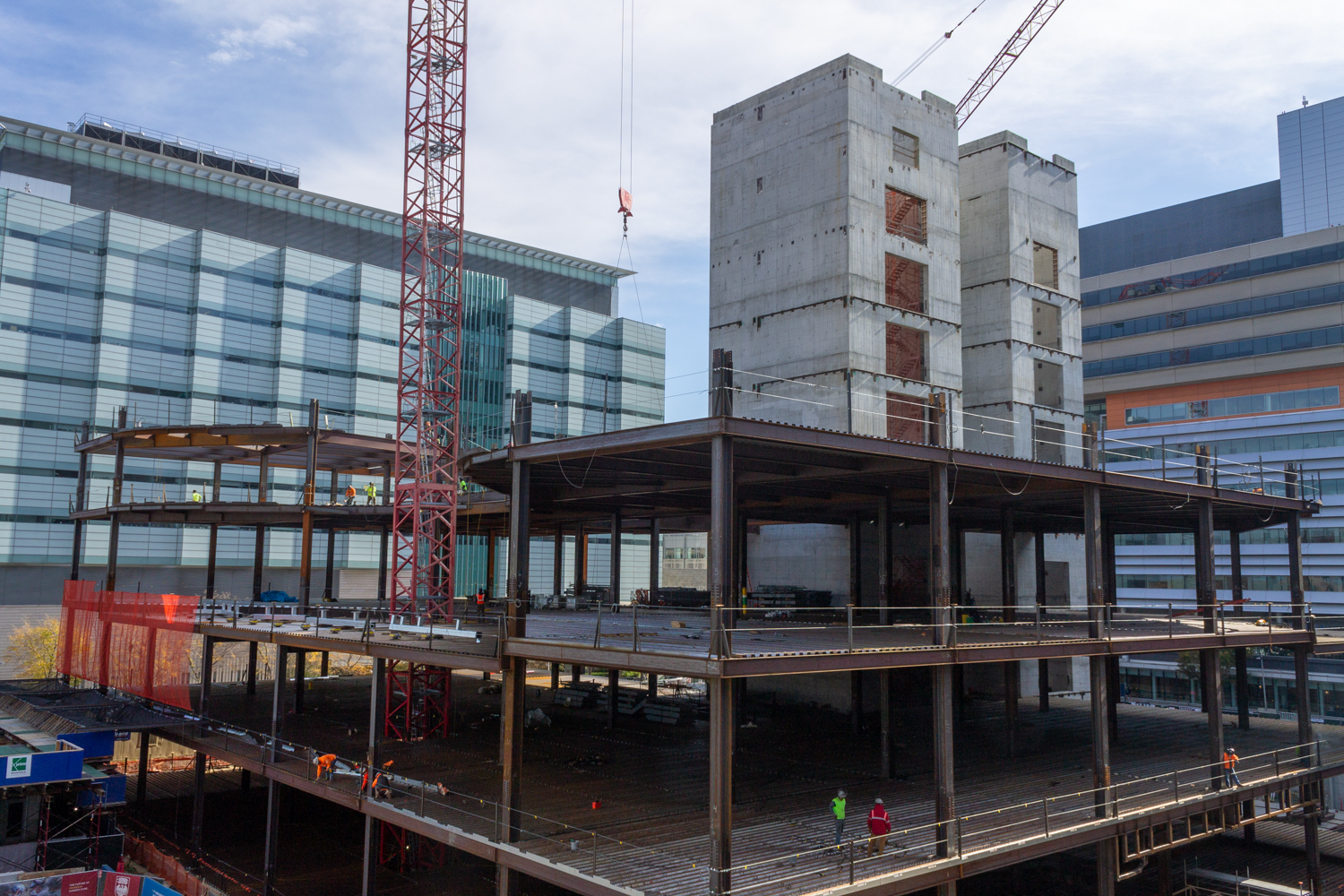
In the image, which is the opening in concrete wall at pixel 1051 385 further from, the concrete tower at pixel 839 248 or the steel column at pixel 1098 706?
the steel column at pixel 1098 706

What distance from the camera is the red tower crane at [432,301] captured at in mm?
43781

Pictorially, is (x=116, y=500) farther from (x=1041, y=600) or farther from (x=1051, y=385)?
(x=1051, y=385)

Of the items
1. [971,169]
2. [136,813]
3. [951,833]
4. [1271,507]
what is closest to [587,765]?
[951,833]

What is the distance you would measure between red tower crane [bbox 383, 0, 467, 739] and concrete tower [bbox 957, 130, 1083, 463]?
89.7 ft

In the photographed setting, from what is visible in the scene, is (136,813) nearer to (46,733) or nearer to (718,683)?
(46,733)

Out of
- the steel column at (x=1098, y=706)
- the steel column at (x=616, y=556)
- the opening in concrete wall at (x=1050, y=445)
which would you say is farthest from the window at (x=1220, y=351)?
the steel column at (x=616, y=556)

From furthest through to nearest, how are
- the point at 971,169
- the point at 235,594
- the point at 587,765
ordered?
the point at 235,594, the point at 971,169, the point at 587,765

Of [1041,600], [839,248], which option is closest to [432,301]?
[839,248]

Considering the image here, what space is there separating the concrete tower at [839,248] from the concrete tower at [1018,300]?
332 centimetres

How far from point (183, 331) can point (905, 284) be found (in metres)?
63.1

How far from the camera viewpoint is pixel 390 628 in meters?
31.7

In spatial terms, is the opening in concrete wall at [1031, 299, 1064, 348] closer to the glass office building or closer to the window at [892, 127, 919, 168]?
the window at [892, 127, 919, 168]

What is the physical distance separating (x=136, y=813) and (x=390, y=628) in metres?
18.1

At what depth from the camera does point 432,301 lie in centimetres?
4619
